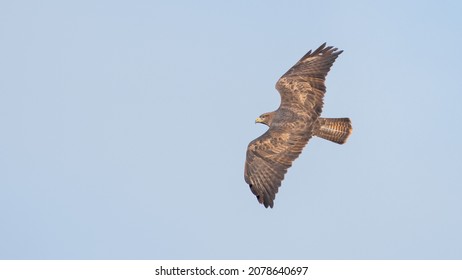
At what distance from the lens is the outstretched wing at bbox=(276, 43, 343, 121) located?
1531 inches

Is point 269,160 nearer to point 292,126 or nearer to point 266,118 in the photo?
point 292,126

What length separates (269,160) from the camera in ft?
124

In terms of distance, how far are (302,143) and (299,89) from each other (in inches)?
75.8

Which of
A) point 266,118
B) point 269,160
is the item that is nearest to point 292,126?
point 269,160

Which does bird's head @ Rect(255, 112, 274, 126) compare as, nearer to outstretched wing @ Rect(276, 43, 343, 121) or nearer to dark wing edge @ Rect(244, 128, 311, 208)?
outstretched wing @ Rect(276, 43, 343, 121)

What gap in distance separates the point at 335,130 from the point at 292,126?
132 cm

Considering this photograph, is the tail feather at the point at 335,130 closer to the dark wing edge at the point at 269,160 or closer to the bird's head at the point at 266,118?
the dark wing edge at the point at 269,160

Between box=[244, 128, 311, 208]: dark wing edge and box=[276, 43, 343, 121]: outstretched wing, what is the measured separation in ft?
3.54

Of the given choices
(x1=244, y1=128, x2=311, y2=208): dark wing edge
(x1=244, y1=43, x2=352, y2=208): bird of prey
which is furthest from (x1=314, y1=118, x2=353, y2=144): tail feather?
(x1=244, y1=128, x2=311, y2=208): dark wing edge

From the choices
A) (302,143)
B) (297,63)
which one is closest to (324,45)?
(297,63)

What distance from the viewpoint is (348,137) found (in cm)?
A: 3888
